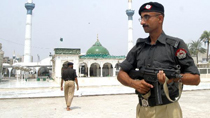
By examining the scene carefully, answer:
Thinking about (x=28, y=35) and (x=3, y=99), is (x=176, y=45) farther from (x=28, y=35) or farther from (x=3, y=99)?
(x=28, y=35)

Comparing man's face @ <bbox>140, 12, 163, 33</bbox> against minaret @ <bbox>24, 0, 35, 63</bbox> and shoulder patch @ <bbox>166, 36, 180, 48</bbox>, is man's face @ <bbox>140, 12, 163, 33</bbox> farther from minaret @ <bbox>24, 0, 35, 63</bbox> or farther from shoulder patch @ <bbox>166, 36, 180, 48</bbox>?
minaret @ <bbox>24, 0, 35, 63</bbox>

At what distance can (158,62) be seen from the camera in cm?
165

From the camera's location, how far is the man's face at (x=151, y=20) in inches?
67.6

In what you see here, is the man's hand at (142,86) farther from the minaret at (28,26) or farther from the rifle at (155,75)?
the minaret at (28,26)

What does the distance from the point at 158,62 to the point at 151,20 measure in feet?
1.18

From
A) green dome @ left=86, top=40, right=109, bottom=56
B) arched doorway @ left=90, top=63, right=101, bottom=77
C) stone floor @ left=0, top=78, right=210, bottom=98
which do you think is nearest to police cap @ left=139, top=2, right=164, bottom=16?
stone floor @ left=0, top=78, right=210, bottom=98

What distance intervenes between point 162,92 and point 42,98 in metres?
8.56

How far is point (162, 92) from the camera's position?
5.29 ft

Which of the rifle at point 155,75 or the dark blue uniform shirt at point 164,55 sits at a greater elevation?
the dark blue uniform shirt at point 164,55

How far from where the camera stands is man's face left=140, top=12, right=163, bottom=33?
1717mm

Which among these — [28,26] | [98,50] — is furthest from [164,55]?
[28,26]

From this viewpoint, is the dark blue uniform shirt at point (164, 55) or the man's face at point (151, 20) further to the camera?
the man's face at point (151, 20)

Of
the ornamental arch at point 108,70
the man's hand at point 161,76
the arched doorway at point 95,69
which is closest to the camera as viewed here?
the man's hand at point 161,76

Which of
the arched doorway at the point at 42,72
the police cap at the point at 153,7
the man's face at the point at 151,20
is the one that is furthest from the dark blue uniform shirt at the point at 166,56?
the arched doorway at the point at 42,72
